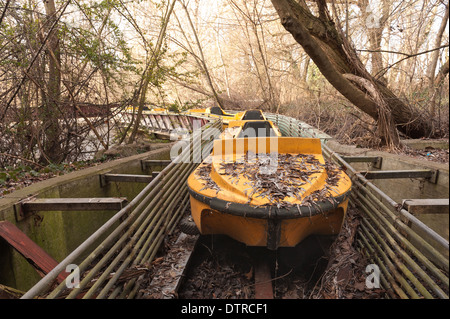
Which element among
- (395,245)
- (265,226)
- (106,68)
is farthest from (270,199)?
(106,68)

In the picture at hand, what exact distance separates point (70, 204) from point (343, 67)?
591 centimetres

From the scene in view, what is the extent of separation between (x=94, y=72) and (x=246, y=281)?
550cm

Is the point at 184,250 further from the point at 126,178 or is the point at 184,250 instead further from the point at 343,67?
the point at 343,67

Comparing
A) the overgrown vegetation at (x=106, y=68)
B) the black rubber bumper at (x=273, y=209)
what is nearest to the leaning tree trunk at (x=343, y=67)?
the overgrown vegetation at (x=106, y=68)

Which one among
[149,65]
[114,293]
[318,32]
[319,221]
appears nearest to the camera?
[114,293]

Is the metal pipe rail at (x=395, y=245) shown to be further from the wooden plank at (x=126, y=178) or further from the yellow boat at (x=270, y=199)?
the wooden plank at (x=126, y=178)

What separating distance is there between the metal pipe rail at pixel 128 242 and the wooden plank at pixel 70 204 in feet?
0.56

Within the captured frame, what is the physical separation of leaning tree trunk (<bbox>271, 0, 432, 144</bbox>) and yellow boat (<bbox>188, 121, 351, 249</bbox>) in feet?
7.75

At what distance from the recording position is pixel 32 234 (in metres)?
2.97

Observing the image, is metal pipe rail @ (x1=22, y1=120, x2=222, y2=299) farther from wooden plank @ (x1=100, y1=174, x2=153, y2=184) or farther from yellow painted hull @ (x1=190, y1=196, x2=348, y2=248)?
yellow painted hull @ (x1=190, y1=196, x2=348, y2=248)

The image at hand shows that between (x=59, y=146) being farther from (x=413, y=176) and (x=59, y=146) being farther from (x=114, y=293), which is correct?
(x=413, y=176)

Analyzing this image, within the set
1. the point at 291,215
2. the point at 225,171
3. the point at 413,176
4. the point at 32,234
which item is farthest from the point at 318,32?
the point at 32,234

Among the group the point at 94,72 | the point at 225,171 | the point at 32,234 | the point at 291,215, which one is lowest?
the point at 32,234

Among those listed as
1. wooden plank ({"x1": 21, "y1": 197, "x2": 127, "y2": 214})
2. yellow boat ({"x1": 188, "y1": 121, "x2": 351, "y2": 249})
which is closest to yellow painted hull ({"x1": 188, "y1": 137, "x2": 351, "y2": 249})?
yellow boat ({"x1": 188, "y1": 121, "x2": 351, "y2": 249})
